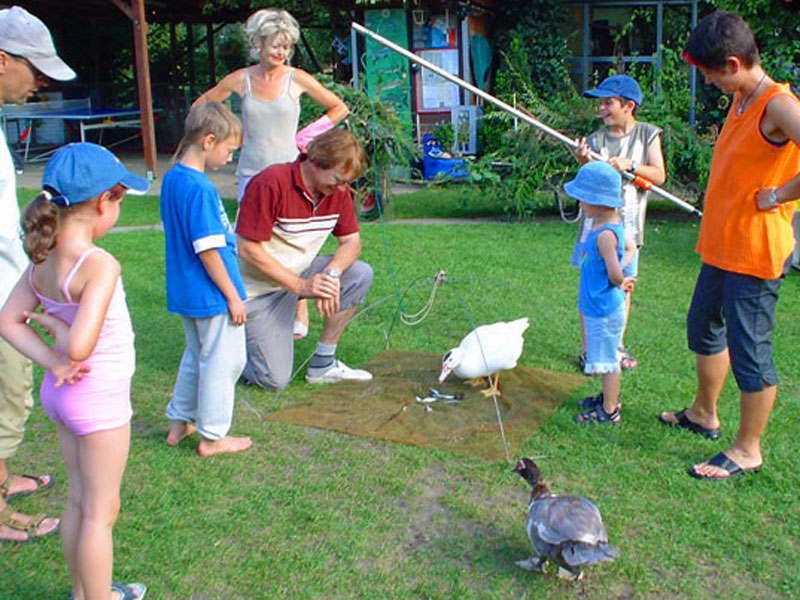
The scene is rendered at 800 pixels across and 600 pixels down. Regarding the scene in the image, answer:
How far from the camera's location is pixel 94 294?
2.30m

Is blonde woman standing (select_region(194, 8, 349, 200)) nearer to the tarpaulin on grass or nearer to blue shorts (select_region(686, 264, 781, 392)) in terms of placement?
the tarpaulin on grass

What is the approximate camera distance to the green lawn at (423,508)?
9.62 ft

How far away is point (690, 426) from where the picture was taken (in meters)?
4.07

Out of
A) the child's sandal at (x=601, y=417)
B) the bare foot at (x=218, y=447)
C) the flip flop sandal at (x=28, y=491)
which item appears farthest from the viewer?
the child's sandal at (x=601, y=417)

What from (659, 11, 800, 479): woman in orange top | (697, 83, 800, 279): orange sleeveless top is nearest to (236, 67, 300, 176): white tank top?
(659, 11, 800, 479): woman in orange top

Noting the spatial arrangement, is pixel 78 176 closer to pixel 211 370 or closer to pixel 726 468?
pixel 211 370

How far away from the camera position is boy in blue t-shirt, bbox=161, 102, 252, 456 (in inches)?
142

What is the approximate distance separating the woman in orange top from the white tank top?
278cm

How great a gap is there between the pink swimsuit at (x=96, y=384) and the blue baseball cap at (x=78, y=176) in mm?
167

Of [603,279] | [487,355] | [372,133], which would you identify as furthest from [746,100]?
[372,133]

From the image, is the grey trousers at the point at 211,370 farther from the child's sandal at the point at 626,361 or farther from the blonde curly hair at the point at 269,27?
the child's sandal at the point at 626,361

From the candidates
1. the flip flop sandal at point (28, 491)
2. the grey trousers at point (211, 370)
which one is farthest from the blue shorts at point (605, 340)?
the flip flop sandal at point (28, 491)

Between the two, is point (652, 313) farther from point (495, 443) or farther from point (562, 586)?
point (562, 586)

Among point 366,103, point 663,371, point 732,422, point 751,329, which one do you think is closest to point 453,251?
point 366,103
